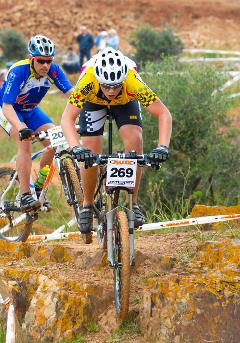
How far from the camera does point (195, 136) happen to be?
679 inches

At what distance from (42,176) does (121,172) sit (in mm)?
2777

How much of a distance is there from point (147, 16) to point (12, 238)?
29.0 metres

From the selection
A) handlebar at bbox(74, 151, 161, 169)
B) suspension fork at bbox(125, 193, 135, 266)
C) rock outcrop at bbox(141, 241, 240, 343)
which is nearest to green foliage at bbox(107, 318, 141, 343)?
rock outcrop at bbox(141, 241, 240, 343)

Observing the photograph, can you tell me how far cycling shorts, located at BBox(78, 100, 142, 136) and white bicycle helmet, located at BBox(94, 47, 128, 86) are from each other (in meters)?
0.55

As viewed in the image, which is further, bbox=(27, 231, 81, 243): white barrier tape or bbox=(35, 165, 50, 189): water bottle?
bbox=(27, 231, 81, 243): white barrier tape

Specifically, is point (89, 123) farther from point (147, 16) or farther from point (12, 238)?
point (147, 16)

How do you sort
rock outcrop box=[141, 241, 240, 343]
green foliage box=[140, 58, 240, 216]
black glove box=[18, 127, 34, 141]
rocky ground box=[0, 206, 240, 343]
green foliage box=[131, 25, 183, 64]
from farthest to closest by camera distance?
green foliage box=[131, 25, 183, 64] → green foliage box=[140, 58, 240, 216] → black glove box=[18, 127, 34, 141] → rocky ground box=[0, 206, 240, 343] → rock outcrop box=[141, 241, 240, 343]

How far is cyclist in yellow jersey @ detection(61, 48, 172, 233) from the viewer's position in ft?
23.6

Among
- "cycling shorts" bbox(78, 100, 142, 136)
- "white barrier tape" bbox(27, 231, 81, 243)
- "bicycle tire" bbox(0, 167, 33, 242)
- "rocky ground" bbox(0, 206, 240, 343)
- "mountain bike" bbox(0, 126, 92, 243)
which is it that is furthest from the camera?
"bicycle tire" bbox(0, 167, 33, 242)

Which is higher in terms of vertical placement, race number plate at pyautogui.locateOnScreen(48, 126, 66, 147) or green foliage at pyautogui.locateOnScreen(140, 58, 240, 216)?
race number plate at pyautogui.locateOnScreen(48, 126, 66, 147)

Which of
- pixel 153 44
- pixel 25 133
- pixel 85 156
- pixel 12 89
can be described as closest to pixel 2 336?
pixel 85 156

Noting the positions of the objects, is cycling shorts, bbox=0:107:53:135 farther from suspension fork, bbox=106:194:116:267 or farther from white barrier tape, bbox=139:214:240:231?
suspension fork, bbox=106:194:116:267

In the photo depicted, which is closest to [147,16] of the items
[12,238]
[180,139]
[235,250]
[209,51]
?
[209,51]

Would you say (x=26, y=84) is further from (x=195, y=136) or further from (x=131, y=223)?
(x=195, y=136)
